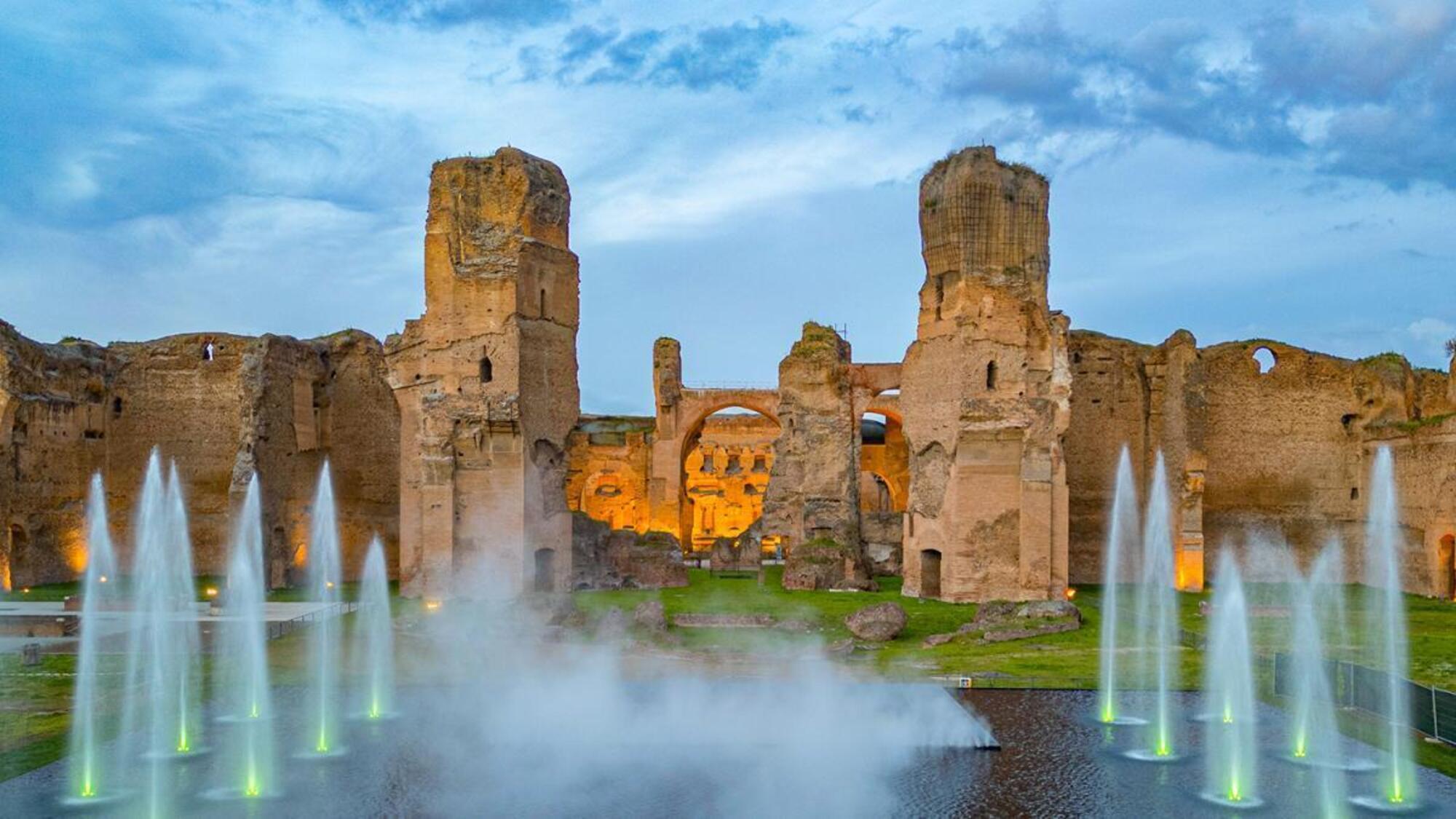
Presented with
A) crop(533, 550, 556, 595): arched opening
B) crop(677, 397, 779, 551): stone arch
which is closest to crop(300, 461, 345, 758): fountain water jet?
crop(533, 550, 556, 595): arched opening

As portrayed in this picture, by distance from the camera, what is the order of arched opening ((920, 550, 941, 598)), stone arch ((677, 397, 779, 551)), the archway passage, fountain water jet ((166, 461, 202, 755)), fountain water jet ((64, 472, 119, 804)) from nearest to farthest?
fountain water jet ((64, 472, 119, 804)) → fountain water jet ((166, 461, 202, 755)) → arched opening ((920, 550, 941, 598)) → the archway passage → stone arch ((677, 397, 779, 551))

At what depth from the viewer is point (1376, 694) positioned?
15.1 metres

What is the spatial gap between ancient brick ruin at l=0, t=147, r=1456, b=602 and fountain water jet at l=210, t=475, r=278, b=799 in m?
6.31

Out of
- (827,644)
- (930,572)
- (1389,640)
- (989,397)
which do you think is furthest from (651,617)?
(1389,640)

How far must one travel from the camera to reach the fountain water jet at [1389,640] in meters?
12.1

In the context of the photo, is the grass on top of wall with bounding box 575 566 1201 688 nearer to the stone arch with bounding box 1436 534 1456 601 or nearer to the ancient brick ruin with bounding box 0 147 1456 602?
the ancient brick ruin with bounding box 0 147 1456 602

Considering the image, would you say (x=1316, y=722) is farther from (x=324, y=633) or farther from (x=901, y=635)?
(x=324, y=633)

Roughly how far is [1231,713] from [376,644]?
39.0 feet

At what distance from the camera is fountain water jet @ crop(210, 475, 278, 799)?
12.5 m

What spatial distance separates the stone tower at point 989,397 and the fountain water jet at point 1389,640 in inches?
252

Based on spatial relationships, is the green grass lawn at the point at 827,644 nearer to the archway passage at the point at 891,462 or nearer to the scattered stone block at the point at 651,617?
the scattered stone block at the point at 651,617

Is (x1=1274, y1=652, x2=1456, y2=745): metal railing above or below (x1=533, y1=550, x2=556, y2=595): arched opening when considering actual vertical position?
below

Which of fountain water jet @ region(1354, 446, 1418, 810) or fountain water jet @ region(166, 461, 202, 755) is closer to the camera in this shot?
fountain water jet @ region(1354, 446, 1418, 810)

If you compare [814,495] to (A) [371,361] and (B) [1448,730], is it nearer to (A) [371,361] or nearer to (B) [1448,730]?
(A) [371,361]
